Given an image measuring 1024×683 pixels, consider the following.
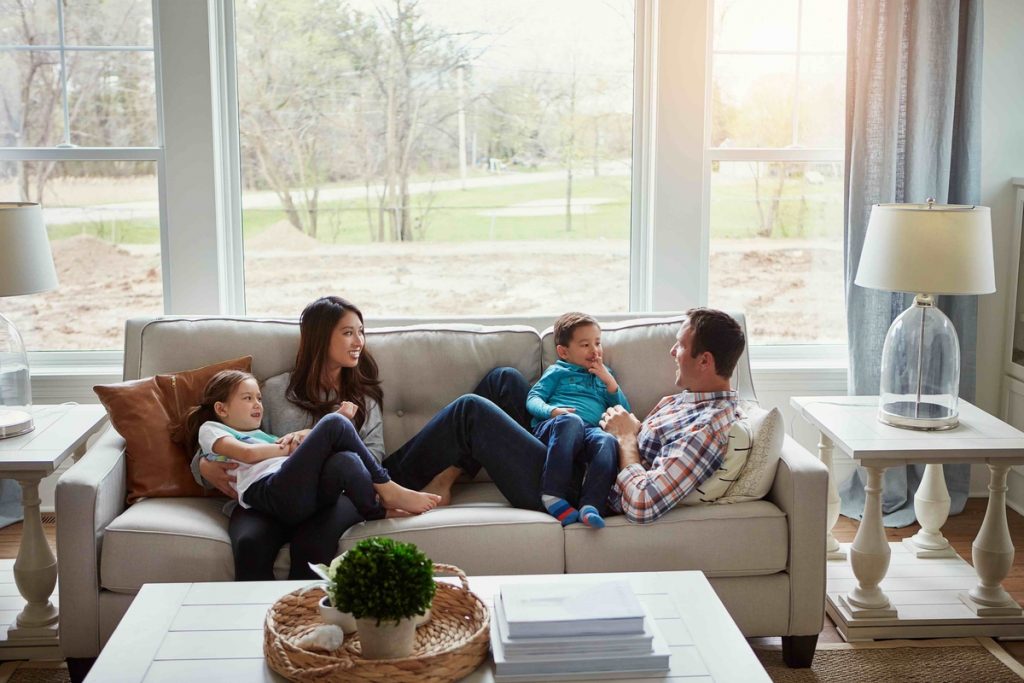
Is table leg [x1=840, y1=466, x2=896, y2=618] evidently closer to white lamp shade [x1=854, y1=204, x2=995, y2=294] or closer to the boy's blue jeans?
white lamp shade [x1=854, y1=204, x2=995, y2=294]

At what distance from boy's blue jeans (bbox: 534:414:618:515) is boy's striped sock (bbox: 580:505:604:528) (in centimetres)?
4

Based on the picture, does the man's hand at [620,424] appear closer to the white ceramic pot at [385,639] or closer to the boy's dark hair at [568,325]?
the boy's dark hair at [568,325]

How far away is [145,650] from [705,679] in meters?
1.09

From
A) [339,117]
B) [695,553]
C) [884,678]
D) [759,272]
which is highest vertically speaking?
[339,117]

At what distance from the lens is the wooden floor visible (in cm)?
367

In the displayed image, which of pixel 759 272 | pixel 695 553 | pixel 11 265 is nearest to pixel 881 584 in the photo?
pixel 695 553

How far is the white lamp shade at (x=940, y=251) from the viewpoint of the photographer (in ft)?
10.4

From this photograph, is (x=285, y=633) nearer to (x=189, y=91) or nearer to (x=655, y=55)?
(x=189, y=91)

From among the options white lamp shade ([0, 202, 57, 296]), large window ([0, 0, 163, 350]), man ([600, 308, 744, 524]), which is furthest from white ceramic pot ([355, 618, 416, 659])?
large window ([0, 0, 163, 350])

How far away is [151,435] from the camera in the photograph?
122 inches

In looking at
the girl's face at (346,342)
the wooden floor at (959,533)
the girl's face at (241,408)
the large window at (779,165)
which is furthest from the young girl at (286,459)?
the large window at (779,165)

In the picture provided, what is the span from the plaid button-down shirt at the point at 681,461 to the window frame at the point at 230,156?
1.15 metres

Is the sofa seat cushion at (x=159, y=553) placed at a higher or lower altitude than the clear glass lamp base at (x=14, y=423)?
lower

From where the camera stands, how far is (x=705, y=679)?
2.06 metres
